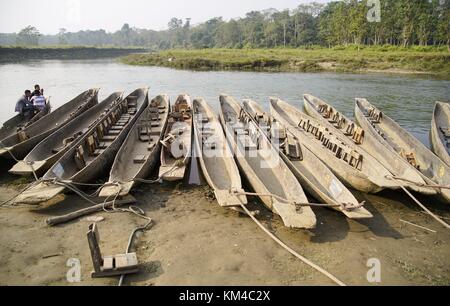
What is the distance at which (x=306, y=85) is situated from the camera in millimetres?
25578

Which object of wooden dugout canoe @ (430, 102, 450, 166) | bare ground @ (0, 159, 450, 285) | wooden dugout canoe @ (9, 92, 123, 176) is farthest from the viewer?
wooden dugout canoe @ (430, 102, 450, 166)

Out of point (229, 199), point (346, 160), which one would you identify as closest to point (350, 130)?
point (346, 160)

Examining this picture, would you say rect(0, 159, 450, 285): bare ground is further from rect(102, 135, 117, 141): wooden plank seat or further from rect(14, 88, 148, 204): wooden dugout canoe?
rect(102, 135, 117, 141): wooden plank seat

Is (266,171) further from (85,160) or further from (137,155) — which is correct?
(85,160)

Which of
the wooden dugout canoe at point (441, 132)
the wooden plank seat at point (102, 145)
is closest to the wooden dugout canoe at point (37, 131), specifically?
the wooden plank seat at point (102, 145)

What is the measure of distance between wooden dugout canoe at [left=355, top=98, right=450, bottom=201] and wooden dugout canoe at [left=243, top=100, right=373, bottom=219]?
80.9 inches

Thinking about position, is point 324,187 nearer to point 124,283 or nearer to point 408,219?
point 408,219

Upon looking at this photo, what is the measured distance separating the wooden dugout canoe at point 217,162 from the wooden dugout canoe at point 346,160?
Answer: 98.4 inches

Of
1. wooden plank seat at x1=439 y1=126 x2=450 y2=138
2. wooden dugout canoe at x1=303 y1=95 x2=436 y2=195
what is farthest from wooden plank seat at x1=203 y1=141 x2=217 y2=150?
wooden plank seat at x1=439 y1=126 x2=450 y2=138

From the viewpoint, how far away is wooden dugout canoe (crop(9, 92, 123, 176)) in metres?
7.30

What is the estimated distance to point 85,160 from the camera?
8.23m

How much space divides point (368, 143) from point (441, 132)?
10.7 feet

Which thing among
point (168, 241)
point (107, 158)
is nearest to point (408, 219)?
point (168, 241)
